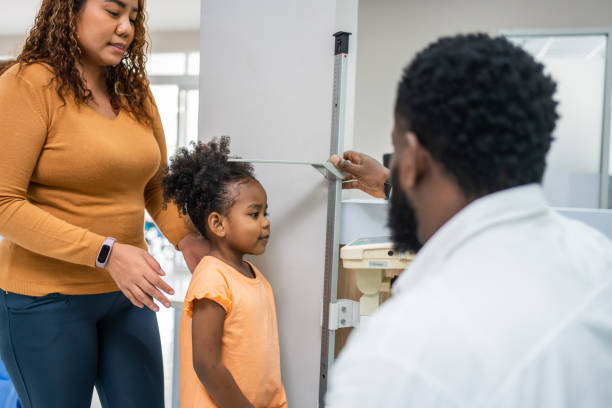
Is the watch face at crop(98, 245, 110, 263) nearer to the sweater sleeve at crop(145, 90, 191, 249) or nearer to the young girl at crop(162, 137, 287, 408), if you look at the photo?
the young girl at crop(162, 137, 287, 408)

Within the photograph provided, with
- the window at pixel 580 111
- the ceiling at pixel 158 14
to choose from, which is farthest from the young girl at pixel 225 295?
the ceiling at pixel 158 14

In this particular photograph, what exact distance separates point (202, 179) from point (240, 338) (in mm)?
403

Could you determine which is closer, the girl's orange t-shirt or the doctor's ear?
the doctor's ear

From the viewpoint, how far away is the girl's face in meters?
1.28

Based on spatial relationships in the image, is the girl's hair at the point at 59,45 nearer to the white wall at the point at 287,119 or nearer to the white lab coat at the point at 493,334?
the white wall at the point at 287,119

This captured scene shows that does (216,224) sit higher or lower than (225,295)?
higher

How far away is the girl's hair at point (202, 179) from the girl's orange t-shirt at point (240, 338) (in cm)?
14

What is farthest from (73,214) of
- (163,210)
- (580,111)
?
(580,111)

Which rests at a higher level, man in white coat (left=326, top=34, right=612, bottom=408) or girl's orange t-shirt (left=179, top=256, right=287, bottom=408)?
man in white coat (left=326, top=34, right=612, bottom=408)

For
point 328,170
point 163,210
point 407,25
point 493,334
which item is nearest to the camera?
point 493,334

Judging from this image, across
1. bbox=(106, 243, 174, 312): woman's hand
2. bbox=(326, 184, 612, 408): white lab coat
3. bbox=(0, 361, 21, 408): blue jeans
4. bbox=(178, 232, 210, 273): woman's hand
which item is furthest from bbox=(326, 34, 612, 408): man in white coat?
bbox=(0, 361, 21, 408): blue jeans

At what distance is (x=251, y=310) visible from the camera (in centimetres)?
124

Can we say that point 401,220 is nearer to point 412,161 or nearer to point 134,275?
point 412,161

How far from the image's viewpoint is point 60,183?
1065 mm
